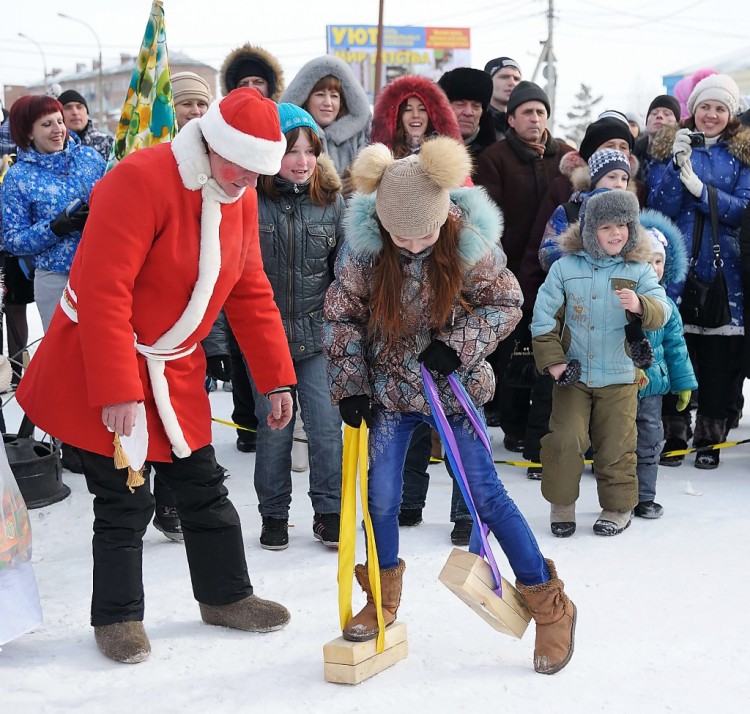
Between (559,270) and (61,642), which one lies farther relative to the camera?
(559,270)

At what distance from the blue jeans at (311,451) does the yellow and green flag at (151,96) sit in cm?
122

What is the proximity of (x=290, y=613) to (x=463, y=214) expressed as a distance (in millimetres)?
1531

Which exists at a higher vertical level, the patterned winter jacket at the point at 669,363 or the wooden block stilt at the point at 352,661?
the patterned winter jacket at the point at 669,363

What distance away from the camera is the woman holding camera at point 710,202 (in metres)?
5.23

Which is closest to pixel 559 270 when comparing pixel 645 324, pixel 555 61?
pixel 645 324

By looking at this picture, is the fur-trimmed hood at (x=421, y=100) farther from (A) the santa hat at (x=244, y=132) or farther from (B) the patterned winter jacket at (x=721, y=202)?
(A) the santa hat at (x=244, y=132)

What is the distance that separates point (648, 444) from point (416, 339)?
2.01m

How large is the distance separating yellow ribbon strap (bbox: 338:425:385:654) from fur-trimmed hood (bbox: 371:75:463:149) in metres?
2.11

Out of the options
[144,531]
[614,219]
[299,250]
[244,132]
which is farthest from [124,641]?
[614,219]

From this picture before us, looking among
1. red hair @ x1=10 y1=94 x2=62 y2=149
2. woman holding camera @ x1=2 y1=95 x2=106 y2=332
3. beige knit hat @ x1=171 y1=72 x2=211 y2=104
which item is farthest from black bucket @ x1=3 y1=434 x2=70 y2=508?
beige knit hat @ x1=171 y1=72 x2=211 y2=104

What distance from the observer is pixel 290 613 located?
340 cm

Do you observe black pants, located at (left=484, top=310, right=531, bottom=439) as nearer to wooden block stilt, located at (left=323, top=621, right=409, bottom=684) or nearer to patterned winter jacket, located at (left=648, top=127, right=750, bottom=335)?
patterned winter jacket, located at (left=648, top=127, right=750, bottom=335)

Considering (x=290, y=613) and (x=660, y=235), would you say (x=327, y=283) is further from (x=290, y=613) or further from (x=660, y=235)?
(x=660, y=235)

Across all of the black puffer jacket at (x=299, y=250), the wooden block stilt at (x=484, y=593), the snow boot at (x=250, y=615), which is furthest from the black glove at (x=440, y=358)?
the black puffer jacket at (x=299, y=250)
